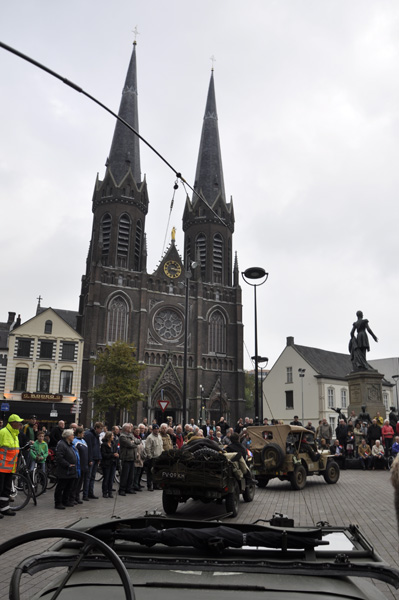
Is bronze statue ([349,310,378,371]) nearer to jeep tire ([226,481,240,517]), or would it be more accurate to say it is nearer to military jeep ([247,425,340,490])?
military jeep ([247,425,340,490])

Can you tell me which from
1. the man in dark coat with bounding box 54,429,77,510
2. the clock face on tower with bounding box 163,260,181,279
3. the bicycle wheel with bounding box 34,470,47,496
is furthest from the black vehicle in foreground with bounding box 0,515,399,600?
the clock face on tower with bounding box 163,260,181,279

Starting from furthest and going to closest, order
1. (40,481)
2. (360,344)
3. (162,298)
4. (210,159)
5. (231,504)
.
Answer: (210,159)
(162,298)
(360,344)
(40,481)
(231,504)

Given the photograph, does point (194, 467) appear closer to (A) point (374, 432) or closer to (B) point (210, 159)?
(A) point (374, 432)

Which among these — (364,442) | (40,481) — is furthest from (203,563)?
(364,442)

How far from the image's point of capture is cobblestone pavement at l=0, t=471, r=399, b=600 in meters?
7.10

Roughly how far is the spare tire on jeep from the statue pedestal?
11654 mm

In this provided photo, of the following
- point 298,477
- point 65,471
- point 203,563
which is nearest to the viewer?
point 203,563

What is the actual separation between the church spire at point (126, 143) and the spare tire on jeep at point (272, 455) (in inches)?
2100

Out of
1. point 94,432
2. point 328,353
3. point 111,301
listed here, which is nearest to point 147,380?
point 111,301

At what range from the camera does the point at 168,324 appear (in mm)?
59219

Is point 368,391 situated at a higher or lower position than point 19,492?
higher

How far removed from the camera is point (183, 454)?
1033 cm

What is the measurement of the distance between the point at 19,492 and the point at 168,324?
47.0 metres

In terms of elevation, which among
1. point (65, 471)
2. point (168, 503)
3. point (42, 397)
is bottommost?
A: point (168, 503)
